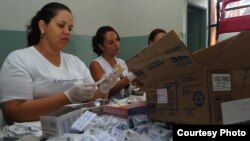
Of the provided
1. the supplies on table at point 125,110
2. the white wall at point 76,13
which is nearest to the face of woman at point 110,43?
the white wall at point 76,13

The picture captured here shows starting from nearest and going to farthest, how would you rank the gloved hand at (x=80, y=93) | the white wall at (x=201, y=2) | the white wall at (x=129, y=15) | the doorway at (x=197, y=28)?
the gloved hand at (x=80, y=93), the white wall at (x=129, y=15), the white wall at (x=201, y=2), the doorway at (x=197, y=28)

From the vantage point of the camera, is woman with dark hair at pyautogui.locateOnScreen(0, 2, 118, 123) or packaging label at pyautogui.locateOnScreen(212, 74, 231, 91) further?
woman with dark hair at pyautogui.locateOnScreen(0, 2, 118, 123)

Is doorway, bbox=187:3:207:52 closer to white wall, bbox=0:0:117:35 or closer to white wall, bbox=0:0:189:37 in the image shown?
white wall, bbox=0:0:189:37

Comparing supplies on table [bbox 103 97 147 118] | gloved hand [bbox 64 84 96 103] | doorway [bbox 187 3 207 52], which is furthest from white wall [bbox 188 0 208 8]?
supplies on table [bbox 103 97 147 118]

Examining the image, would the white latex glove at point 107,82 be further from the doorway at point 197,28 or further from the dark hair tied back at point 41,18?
the doorway at point 197,28

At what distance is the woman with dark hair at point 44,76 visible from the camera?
3.64 ft

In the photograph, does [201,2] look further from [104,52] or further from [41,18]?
[41,18]

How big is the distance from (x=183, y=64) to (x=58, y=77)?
2.48 ft

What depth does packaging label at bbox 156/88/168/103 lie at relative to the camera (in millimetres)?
799

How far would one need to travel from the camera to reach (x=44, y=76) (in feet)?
4.07

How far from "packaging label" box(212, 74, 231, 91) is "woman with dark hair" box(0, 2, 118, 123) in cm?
57

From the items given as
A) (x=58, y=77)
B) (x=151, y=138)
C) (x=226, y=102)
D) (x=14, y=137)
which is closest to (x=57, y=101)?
(x=58, y=77)

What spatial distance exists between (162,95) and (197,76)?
0.49 ft

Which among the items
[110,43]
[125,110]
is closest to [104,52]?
[110,43]
